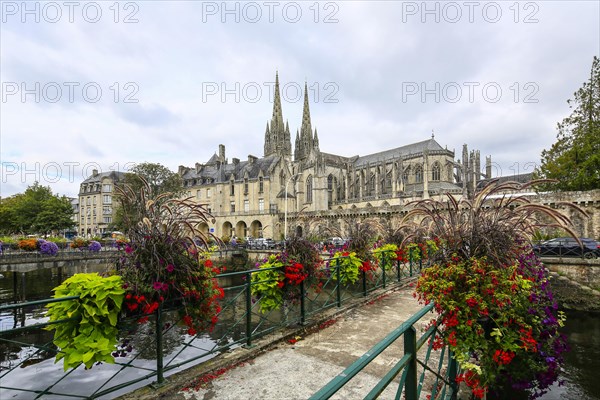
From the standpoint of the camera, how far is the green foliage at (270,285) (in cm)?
540

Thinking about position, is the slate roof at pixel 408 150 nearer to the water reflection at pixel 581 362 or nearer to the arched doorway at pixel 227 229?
the arched doorway at pixel 227 229

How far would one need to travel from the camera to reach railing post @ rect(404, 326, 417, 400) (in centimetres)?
196

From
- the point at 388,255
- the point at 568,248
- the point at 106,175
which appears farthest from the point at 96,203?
the point at 568,248

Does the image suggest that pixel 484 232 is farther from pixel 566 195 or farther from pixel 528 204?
pixel 566 195

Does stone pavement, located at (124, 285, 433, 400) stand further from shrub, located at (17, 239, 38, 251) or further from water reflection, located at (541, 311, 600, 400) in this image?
shrub, located at (17, 239, 38, 251)

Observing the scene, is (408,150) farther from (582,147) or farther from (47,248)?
(47,248)

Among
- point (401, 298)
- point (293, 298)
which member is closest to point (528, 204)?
point (293, 298)

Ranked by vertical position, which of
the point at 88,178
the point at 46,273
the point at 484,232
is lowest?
the point at 46,273

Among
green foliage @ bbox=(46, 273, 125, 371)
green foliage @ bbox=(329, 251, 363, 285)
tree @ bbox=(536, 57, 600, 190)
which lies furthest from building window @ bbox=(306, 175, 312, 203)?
green foliage @ bbox=(46, 273, 125, 371)

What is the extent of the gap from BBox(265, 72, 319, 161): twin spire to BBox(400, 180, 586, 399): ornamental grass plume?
189 ft

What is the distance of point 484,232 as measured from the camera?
3.20 metres

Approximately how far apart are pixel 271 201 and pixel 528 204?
1632 inches

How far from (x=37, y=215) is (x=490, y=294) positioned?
5261cm

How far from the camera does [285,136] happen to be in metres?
65.1
